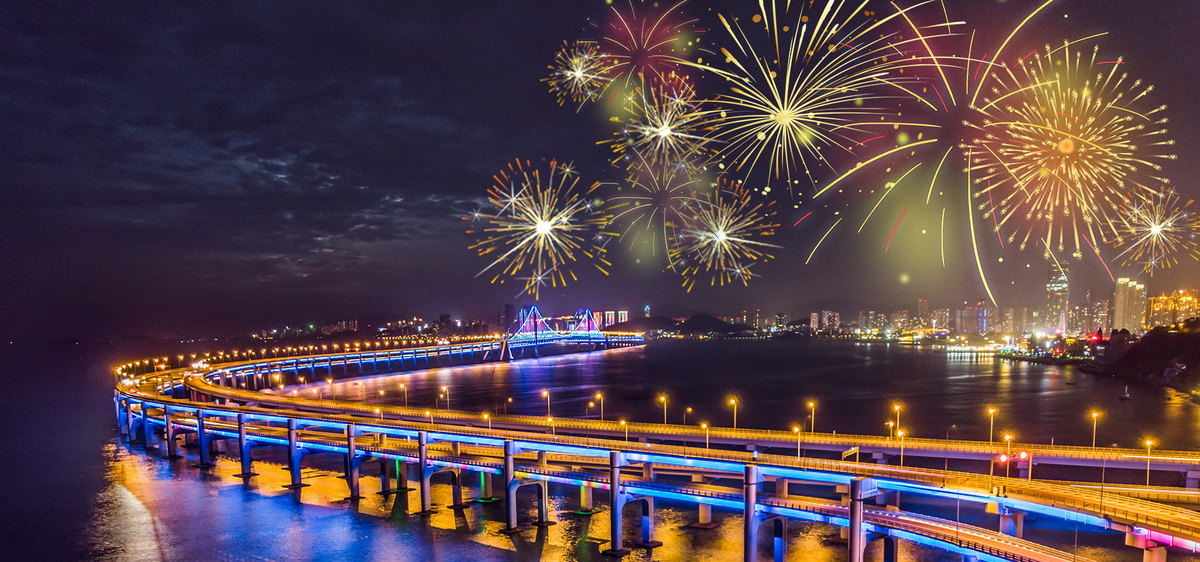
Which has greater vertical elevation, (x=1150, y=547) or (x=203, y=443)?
(x=1150, y=547)

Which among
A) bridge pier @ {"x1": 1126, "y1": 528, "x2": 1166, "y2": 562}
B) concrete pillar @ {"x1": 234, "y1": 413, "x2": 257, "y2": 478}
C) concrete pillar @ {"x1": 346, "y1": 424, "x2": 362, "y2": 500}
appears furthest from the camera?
concrete pillar @ {"x1": 234, "y1": 413, "x2": 257, "y2": 478}

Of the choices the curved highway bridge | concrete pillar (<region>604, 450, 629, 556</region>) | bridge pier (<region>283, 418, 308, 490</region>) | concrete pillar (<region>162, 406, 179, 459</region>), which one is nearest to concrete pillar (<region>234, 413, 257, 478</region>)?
the curved highway bridge

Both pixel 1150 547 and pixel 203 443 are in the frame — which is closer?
pixel 1150 547

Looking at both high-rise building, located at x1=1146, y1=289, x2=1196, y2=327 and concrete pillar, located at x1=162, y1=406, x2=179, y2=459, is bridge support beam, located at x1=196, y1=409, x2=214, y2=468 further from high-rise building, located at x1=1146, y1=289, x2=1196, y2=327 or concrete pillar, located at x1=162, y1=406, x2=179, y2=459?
high-rise building, located at x1=1146, y1=289, x2=1196, y2=327

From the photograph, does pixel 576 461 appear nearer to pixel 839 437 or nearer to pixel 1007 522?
pixel 839 437

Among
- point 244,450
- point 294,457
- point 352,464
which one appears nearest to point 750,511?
point 352,464

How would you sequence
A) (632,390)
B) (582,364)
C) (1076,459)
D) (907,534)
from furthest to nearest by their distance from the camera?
(582,364) → (632,390) → (1076,459) → (907,534)

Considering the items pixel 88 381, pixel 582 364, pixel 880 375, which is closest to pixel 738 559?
pixel 880 375

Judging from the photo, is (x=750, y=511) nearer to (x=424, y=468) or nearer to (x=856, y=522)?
(x=856, y=522)

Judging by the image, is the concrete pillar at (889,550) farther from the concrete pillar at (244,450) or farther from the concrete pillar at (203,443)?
the concrete pillar at (203,443)
